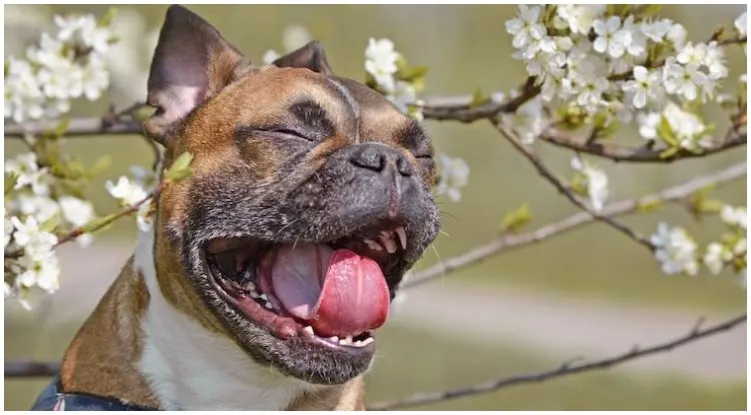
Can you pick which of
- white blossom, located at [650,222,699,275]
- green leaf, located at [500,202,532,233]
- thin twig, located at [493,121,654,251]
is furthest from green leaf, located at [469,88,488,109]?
white blossom, located at [650,222,699,275]

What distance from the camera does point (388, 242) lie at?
2.80m

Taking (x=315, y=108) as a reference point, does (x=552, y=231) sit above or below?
above

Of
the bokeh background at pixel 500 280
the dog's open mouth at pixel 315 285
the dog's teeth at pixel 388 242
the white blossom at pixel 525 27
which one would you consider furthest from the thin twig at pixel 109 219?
the bokeh background at pixel 500 280

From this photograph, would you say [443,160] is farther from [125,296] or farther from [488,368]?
[488,368]

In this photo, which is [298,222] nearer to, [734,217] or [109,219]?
[109,219]

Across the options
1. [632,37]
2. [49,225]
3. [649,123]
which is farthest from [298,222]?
[649,123]

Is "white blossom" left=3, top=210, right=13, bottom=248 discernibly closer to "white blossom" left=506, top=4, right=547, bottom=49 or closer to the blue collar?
the blue collar

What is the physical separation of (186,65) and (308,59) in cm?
33

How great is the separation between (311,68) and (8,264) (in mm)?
986

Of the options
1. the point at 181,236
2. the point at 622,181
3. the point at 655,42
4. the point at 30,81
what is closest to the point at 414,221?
the point at 181,236

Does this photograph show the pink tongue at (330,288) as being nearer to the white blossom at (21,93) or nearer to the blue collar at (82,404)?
the blue collar at (82,404)

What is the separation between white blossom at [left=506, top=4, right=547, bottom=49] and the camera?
287cm

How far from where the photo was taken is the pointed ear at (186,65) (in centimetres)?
312

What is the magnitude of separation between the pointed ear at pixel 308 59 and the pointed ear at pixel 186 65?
4.9 inches
